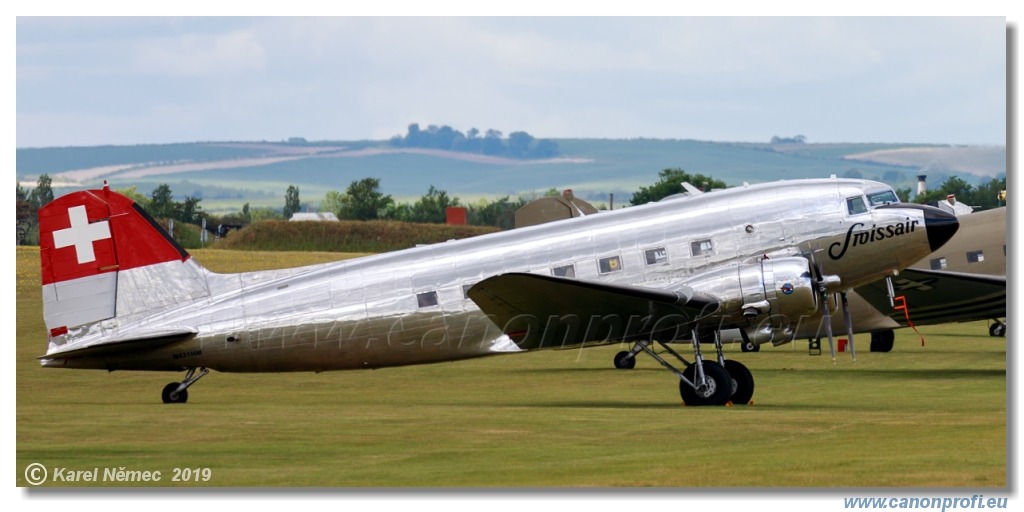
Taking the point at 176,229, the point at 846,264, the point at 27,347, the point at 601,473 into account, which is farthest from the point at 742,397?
the point at 176,229

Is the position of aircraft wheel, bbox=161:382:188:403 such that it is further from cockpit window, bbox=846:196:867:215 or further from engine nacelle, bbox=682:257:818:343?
cockpit window, bbox=846:196:867:215

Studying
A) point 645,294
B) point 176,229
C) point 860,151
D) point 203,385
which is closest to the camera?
point 645,294

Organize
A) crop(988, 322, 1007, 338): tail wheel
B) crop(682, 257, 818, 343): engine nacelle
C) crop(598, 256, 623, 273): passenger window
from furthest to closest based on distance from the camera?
crop(988, 322, 1007, 338): tail wheel, crop(598, 256, 623, 273): passenger window, crop(682, 257, 818, 343): engine nacelle

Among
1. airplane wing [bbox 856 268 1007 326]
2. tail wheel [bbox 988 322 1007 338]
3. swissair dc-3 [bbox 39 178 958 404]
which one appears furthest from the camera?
tail wheel [bbox 988 322 1007 338]

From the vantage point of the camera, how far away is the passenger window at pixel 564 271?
78.8ft

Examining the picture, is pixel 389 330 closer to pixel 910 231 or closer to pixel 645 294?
pixel 645 294

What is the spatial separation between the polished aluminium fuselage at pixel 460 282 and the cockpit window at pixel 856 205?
0.28ft

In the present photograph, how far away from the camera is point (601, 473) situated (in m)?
16.0

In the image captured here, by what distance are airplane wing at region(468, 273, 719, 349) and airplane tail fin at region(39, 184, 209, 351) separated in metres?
5.54

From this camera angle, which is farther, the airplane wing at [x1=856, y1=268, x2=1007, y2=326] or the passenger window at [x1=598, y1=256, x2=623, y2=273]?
the airplane wing at [x1=856, y1=268, x2=1007, y2=326]

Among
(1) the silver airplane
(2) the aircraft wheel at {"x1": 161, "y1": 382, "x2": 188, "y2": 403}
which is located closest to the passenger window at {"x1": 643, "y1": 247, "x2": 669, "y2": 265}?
(2) the aircraft wheel at {"x1": 161, "y1": 382, "x2": 188, "y2": 403}

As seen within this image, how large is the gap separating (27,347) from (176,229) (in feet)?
144

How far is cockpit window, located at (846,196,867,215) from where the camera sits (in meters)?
23.9

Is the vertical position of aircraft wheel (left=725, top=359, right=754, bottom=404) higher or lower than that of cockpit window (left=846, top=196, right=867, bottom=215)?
lower
